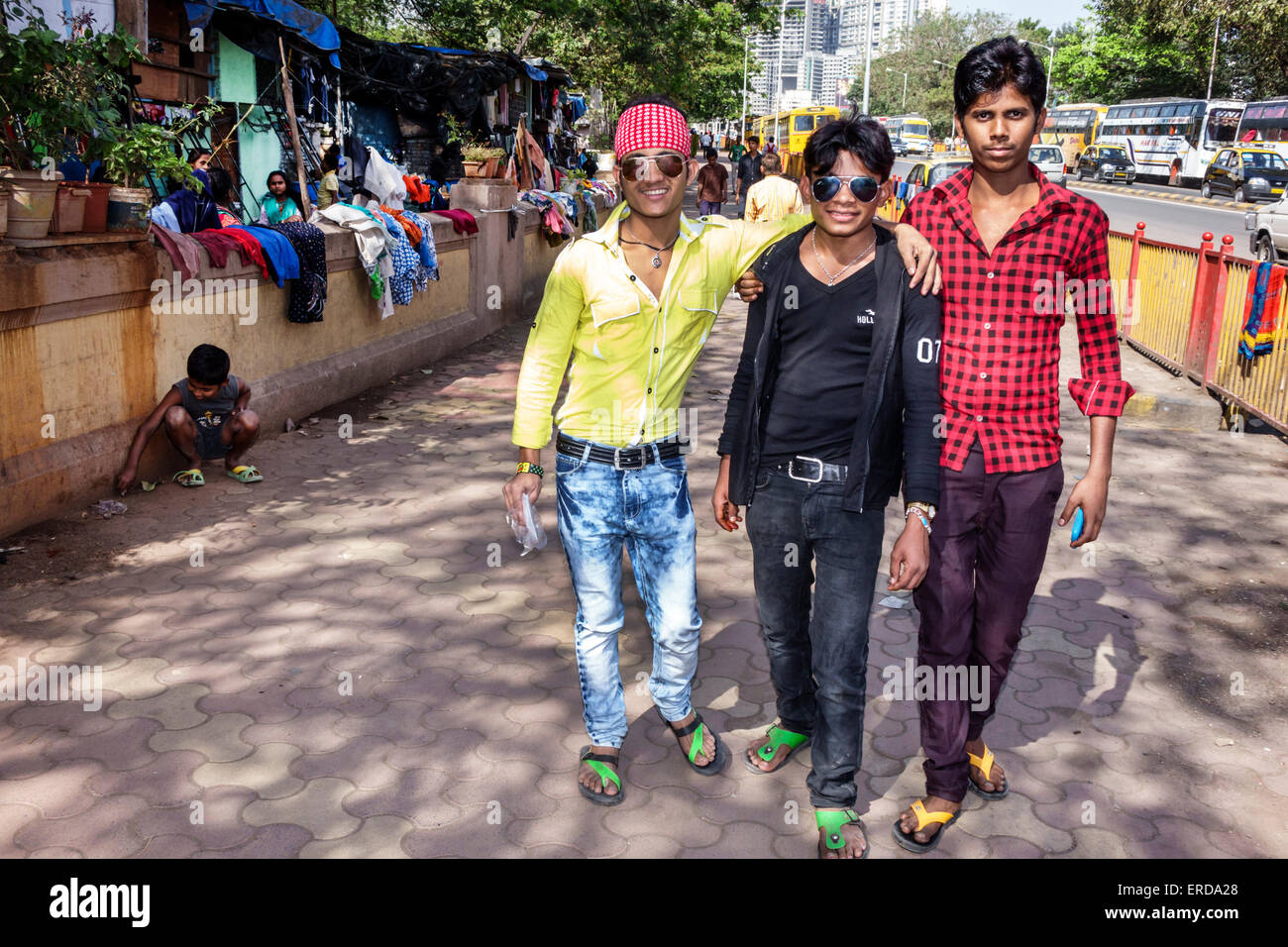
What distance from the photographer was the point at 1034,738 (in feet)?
13.4

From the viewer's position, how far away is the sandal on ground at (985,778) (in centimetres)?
364

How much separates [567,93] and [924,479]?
2634 centimetres

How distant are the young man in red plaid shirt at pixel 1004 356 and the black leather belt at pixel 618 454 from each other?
0.86m

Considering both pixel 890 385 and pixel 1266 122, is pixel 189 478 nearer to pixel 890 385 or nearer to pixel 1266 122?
pixel 890 385

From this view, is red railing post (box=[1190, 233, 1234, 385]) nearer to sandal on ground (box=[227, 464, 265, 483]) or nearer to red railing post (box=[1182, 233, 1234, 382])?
red railing post (box=[1182, 233, 1234, 382])

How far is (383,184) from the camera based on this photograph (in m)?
11.9

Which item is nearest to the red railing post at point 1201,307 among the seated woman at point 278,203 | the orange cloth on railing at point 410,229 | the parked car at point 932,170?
the orange cloth on railing at point 410,229

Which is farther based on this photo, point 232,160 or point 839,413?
point 232,160

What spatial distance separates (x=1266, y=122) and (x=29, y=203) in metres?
46.2

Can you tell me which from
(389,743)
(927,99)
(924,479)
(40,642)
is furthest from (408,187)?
(927,99)

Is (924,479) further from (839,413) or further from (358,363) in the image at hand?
(358,363)

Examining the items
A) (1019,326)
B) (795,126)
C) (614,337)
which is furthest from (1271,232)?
(795,126)

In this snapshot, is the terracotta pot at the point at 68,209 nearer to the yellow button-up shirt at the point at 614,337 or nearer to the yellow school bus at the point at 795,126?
the yellow button-up shirt at the point at 614,337
